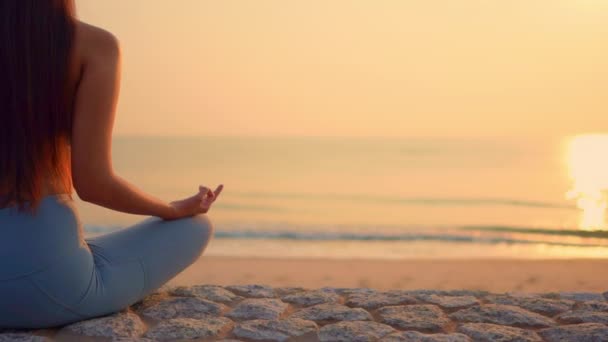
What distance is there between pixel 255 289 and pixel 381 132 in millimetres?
40587

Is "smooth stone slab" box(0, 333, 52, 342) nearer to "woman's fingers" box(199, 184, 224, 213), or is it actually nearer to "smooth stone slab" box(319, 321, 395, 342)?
"woman's fingers" box(199, 184, 224, 213)

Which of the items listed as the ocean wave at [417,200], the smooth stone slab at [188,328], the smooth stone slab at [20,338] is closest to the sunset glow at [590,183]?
the ocean wave at [417,200]

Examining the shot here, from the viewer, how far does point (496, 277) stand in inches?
303

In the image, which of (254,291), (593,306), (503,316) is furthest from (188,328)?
(593,306)

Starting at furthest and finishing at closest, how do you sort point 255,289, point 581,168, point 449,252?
point 581,168
point 449,252
point 255,289

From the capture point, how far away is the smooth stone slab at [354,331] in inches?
110

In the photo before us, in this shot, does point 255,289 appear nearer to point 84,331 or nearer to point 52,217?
point 84,331

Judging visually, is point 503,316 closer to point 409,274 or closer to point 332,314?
point 332,314

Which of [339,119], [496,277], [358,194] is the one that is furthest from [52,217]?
[339,119]

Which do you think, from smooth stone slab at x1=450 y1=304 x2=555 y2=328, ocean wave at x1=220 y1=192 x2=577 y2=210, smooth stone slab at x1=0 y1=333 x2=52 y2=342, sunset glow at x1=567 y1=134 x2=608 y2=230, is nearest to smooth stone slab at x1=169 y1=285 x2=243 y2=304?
smooth stone slab at x1=0 y1=333 x2=52 y2=342

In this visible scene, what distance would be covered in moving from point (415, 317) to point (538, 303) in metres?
0.71

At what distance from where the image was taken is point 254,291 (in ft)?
11.9

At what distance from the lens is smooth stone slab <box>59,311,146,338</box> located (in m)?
2.79

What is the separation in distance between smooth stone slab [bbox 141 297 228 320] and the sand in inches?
143
